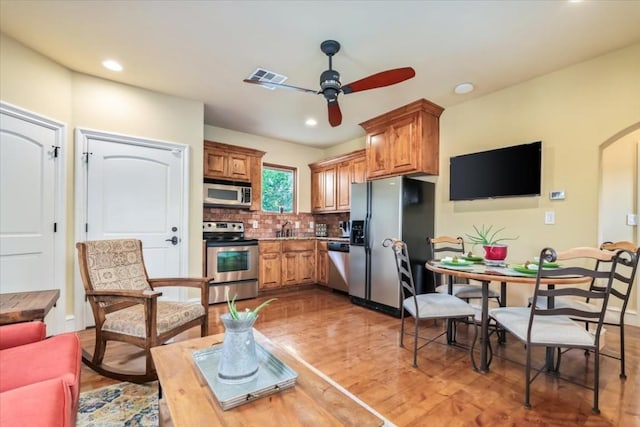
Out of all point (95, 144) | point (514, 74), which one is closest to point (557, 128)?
point (514, 74)

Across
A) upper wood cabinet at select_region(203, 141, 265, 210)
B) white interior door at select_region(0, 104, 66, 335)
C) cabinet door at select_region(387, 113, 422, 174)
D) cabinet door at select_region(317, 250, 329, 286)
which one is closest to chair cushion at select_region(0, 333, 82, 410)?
white interior door at select_region(0, 104, 66, 335)

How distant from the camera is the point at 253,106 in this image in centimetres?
389

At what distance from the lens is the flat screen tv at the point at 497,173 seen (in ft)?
9.92

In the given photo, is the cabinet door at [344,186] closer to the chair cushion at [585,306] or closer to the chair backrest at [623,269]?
the chair cushion at [585,306]

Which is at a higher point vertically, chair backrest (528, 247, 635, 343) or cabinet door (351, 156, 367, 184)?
cabinet door (351, 156, 367, 184)

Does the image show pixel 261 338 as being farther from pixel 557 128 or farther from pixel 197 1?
pixel 557 128

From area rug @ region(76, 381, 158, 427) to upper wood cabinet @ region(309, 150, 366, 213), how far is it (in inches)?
147

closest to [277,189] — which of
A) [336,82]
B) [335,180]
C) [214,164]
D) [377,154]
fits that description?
[335,180]

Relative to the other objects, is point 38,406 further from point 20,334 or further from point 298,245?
point 298,245

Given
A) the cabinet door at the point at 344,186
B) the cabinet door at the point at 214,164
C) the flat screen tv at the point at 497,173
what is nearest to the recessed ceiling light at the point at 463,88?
the flat screen tv at the point at 497,173

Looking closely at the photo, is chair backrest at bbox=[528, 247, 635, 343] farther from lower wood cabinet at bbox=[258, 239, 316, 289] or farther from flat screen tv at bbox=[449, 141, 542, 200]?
lower wood cabinet at bbox=[258, 239, 316, 289]

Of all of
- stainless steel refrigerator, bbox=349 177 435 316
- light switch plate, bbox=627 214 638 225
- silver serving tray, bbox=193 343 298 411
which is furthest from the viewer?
stainless steel refrigerator, bbox=349 177 435 316

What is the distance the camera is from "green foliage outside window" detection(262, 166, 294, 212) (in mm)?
5426

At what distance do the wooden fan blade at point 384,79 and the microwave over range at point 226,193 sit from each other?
2.77 metres
